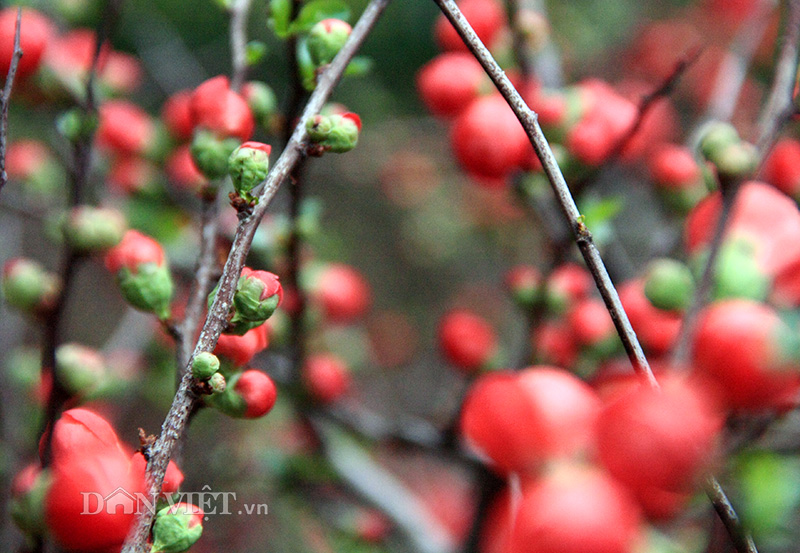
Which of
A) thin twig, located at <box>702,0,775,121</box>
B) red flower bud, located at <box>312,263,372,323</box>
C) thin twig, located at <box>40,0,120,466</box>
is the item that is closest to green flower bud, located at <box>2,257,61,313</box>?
thin twig, located at <box>40,0,120,466</box>

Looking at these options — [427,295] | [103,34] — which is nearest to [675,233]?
[103,34]

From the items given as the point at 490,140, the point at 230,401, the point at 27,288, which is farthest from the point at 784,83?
the point at 27,288

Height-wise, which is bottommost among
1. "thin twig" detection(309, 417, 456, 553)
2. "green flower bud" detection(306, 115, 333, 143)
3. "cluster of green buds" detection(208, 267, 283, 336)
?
"thin twig" detection(309, 417, 456, 553)

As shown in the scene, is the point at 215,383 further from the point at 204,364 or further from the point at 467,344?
the point at 467,344

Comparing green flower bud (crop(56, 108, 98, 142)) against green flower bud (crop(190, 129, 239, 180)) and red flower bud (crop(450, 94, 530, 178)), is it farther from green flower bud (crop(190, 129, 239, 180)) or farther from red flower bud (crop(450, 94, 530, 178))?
red flower bud (crop(450, 94, 530, 178))

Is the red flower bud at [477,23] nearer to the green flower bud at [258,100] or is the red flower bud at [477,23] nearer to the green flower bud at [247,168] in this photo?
the green flower bud at [258,100]

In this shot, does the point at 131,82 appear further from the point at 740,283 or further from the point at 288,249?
the point at 740,283
